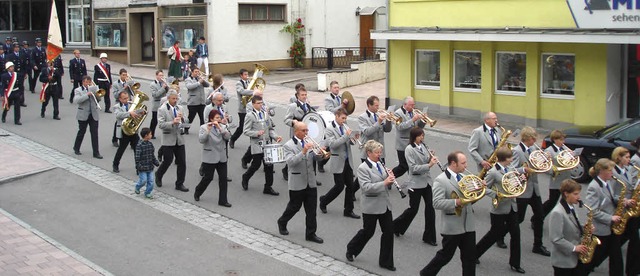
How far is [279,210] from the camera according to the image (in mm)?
13211

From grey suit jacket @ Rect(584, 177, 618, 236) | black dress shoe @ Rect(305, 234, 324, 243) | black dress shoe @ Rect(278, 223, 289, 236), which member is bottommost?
black dress shoe @ Rect(305, 234, 324, 243)

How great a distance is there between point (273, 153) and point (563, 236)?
18.1 ft

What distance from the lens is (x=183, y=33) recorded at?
102 ft

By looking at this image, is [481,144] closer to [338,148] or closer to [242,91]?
[338,148]

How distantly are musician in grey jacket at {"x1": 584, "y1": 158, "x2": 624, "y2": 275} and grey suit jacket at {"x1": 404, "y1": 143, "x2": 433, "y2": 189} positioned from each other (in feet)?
7.67

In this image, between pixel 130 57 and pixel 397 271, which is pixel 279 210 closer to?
pixel 397 271

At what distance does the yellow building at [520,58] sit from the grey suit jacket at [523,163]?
7.21m

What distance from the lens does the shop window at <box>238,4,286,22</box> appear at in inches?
1224

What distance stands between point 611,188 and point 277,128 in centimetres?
1147

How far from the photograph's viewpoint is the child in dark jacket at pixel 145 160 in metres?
13.6

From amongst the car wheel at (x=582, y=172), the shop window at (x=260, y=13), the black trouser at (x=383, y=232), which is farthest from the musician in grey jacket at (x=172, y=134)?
the shop window at (x=260, y=13)

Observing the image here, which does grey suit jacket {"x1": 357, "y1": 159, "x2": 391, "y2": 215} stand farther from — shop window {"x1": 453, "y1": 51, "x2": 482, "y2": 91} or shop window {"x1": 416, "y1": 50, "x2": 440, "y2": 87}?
shop window {"x1": 416, "y1": 50, "x2": 440, "y2": 87}

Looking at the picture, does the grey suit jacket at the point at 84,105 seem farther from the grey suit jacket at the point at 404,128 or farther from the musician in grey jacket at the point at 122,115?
the grey suit jacket at the point at 404,128

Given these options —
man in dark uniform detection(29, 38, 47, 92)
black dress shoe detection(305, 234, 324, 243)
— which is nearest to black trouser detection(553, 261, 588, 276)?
black dress shoe detection(305, 234, 324, 243)
